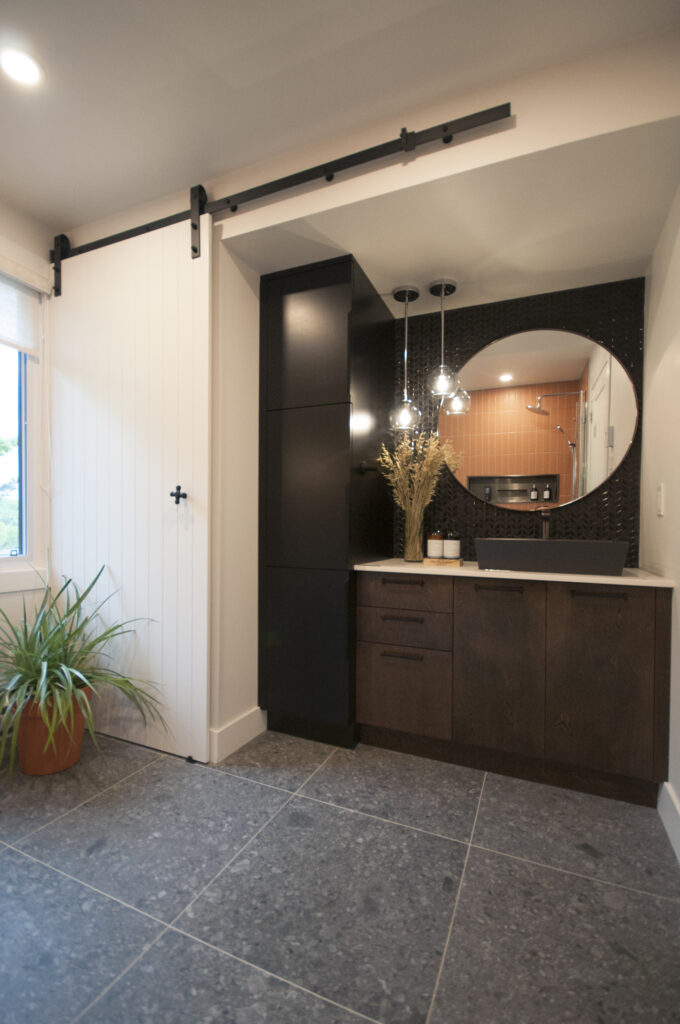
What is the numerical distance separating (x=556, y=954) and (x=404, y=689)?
1.09m

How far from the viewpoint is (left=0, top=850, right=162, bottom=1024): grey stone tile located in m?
1.07

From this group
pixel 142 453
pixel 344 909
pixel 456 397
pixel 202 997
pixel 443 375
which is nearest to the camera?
pixel 202 997

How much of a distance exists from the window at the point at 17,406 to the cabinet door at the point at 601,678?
263 centimetres

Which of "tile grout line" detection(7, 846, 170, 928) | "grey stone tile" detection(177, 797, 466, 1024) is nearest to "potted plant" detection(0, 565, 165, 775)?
"tile grout line" detection(7, 846, 170, 928)

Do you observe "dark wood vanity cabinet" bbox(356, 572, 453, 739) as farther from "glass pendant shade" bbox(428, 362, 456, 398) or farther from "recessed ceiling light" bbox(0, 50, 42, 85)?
"recessed ceiling light" bbox(0, 50, 42, 85)

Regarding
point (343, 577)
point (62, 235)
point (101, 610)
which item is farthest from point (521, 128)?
point (101, 610)

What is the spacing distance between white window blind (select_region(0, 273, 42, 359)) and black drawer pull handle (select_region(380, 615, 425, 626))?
2.29 metres

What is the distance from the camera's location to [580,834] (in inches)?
65.3

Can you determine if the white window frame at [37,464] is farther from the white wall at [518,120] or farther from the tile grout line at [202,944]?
the tile grout line at [202,944]

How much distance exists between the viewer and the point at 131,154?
203cm

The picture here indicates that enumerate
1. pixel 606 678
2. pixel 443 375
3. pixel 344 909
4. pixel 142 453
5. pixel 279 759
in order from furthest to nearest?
pixel 443 375 → pixel 142 453 → pixel 279 759 → pixel 606 678 → pixel 344 909

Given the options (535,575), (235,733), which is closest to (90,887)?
(235,733)

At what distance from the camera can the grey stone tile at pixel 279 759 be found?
201cm

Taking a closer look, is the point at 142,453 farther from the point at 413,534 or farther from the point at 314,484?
the point at 413,534
